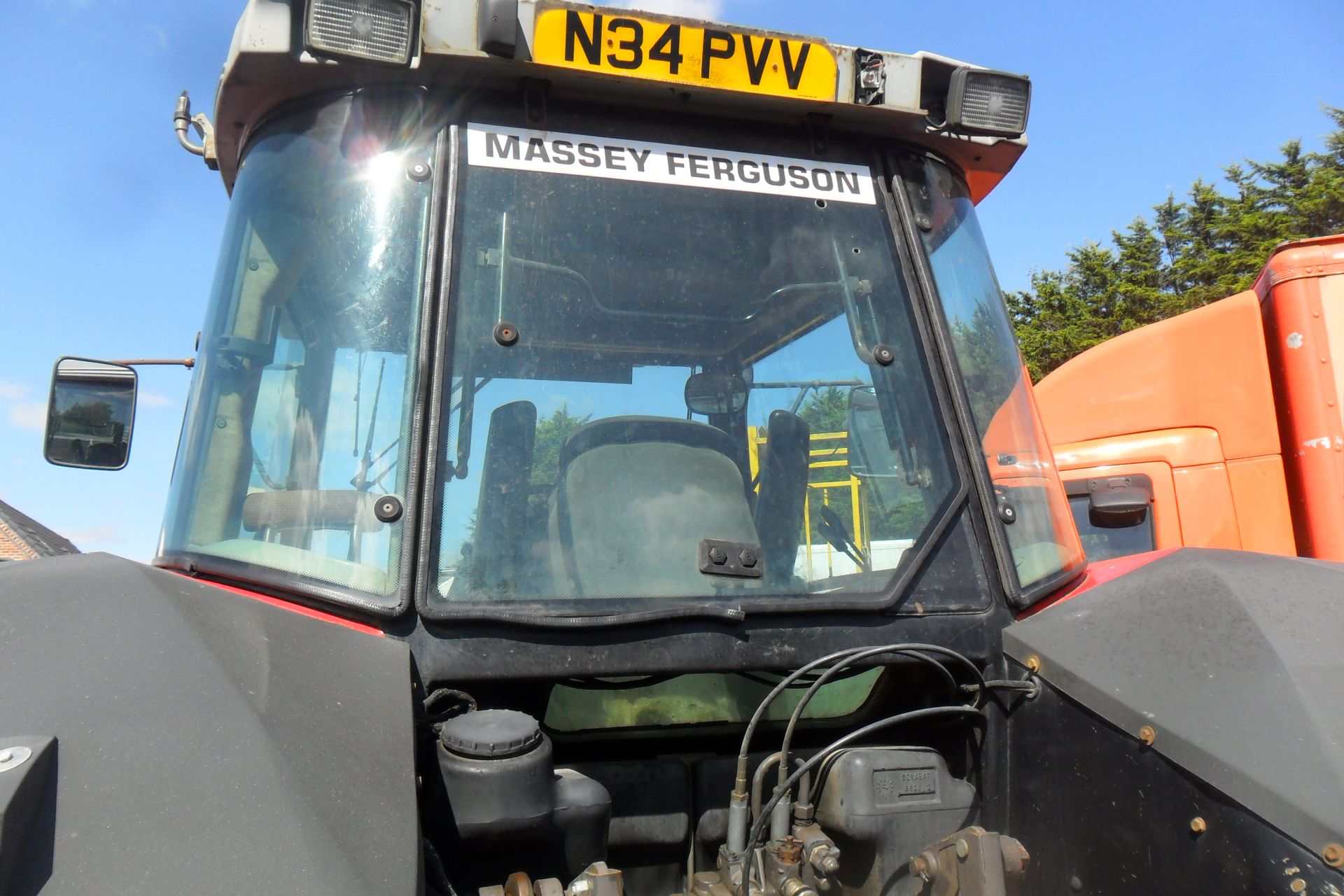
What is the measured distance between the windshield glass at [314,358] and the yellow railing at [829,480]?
695 millimetres

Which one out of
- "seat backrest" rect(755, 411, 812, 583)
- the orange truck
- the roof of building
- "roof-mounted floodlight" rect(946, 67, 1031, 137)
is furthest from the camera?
the roof of building

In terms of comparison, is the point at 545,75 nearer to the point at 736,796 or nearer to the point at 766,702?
the point at 766,702

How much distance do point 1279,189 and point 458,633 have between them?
27672mm

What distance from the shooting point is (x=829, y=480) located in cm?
212

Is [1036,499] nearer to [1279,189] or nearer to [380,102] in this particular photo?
[380,102]

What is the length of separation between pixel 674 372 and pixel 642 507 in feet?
1.03

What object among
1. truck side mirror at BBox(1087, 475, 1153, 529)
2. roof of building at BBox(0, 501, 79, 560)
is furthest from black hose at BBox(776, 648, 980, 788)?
roof of building at BBox(0, 501, 79, 560)

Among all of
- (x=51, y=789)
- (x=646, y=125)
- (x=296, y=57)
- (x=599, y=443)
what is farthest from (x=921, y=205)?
(x=51, y=789)

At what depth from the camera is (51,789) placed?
3.81 feet

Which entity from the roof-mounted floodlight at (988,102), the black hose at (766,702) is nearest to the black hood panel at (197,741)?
the black hose at (766,702)

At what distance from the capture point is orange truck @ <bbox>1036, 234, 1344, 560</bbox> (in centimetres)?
430

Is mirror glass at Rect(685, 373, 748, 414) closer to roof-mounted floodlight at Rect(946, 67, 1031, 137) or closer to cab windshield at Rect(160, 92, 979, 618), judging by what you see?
cab windshield at Rect(160, 92, 979, 618)

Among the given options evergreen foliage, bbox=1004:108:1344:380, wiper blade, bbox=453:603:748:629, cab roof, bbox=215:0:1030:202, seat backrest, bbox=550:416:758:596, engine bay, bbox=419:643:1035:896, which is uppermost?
evergreen foliage, bbox=1004:108:1344:380

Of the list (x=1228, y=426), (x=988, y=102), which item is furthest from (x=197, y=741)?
(x=1228, y=426)
